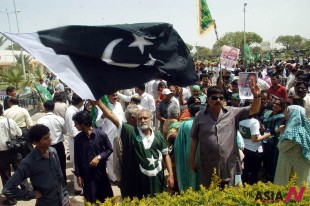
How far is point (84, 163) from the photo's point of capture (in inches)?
163

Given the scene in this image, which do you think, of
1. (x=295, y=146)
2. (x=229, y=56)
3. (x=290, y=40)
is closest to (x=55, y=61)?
(x=295, y=146)

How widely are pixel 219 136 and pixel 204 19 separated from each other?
4763 mm

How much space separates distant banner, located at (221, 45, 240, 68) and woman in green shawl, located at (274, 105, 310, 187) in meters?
5.29

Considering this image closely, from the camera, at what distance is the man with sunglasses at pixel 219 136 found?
3707mm

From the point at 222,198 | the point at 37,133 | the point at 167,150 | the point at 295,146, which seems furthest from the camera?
the point at 295,146

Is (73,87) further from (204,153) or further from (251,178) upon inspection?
(251,178)

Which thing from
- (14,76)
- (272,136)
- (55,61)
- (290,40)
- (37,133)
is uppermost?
(55,61)

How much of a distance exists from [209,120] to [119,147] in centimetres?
115

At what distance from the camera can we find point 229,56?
9477mm

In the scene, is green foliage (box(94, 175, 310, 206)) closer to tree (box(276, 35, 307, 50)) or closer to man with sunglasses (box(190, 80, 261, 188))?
man with sunglasses (box(190, 80, 261, 188))

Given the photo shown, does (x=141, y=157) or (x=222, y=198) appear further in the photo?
(x=141, y=157)

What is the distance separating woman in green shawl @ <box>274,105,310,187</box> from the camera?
409 cm

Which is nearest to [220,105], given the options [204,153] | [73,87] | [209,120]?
[209,120]

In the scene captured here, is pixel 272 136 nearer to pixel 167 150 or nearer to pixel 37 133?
pixel 167 150
